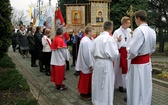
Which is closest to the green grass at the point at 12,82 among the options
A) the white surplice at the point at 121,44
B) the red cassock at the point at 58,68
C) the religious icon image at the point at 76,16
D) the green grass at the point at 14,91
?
the green grass at the point at 14,91

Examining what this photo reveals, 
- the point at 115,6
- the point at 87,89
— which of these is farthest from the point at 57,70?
the point at 115,6

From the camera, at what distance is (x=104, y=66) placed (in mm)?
5793

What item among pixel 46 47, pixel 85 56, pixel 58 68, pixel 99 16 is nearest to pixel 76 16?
pixel 99 16

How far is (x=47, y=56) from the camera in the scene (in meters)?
10.6

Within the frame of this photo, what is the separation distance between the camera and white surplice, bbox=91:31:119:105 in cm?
571

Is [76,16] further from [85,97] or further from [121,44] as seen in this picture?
[85,97]

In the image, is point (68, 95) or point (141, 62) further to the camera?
point (68, 95)

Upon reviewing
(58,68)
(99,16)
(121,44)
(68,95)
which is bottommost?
(68,95)

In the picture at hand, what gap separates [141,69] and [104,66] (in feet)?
2.80

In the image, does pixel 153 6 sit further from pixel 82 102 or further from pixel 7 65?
pixel 82 102

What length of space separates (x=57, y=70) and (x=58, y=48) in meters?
0.70

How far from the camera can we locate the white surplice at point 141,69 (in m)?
5.25

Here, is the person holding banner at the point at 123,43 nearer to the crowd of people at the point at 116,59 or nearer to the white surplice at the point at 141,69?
the crowd of people at the point at 116,59

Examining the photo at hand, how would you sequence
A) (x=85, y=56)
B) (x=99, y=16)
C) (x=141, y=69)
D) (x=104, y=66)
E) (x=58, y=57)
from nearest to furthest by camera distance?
(x=141, y=69)
(x=104, y=66)
(x=85, y=56)
(x=58, y=57)
(x=99, y=16)
